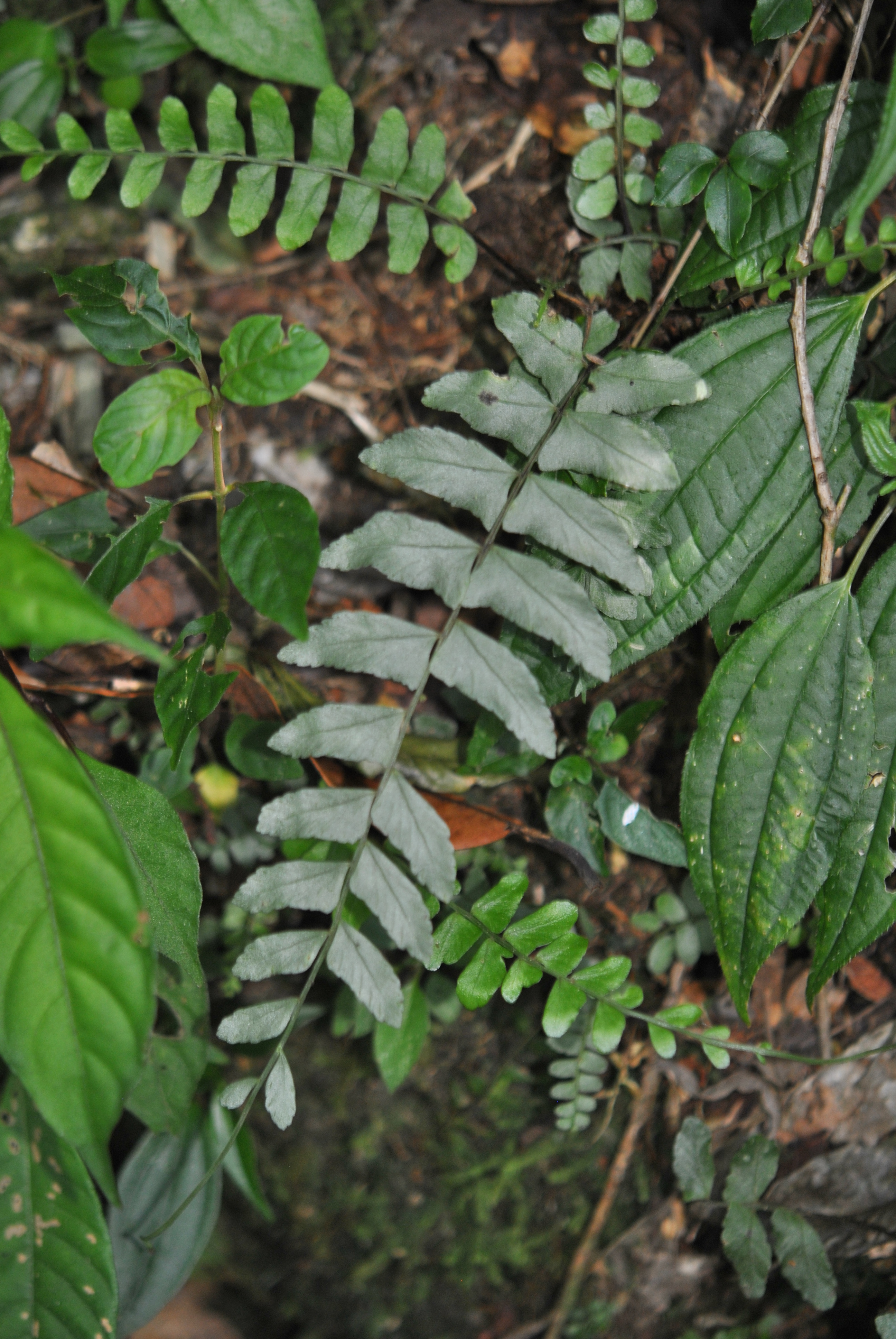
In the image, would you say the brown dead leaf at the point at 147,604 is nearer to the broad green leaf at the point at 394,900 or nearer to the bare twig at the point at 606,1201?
the broad green leaf at the point at 394,900

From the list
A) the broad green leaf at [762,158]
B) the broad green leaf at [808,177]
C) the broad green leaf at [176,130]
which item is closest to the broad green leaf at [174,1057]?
the broad green leaf at [176,130]

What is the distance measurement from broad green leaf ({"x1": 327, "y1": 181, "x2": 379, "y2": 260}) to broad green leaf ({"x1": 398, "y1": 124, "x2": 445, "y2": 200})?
56mm

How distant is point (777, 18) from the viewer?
1.12m

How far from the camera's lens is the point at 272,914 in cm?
164

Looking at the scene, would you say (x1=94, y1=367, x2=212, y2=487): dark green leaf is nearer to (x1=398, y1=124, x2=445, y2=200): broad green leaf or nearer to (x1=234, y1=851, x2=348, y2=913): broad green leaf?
(x1=398, y1=124, x2=445, y2=200): broad green leaf

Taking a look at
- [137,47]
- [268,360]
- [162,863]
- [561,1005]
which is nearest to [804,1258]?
[561,1005]

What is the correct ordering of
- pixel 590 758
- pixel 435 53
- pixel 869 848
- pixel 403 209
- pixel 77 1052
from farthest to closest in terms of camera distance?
pixel 435 53 < pixel 590 758 < pixel 403 209 < pixel 869 848 < pixel 77 1052

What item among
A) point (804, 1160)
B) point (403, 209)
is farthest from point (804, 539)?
point (804, 1160)

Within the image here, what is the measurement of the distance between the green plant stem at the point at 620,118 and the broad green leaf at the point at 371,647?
80 centimetres

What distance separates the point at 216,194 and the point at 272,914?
4.95 ft

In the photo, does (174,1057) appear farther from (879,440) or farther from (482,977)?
(879,440)

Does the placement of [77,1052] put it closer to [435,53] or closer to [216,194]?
[216,194]

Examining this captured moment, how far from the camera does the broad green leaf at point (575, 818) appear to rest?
142 cm

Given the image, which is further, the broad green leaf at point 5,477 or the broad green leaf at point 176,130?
the broad green leaf at point 176,130
